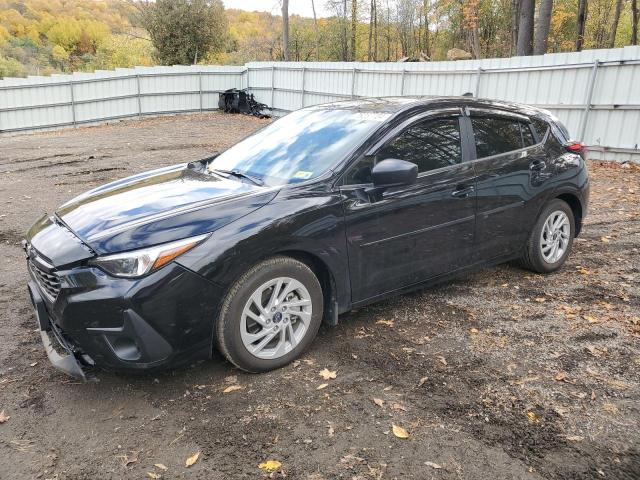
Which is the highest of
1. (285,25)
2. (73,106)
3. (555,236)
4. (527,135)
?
(285,25)

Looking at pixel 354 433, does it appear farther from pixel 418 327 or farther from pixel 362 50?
pixel 362 50

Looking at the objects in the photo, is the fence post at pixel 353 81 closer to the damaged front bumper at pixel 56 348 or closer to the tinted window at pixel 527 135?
the tinted window at pixel 527 135

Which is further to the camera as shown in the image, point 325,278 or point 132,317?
point 325,278

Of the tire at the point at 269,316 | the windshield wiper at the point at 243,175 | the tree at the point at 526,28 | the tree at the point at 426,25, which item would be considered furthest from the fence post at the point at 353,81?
the tree at the point at 426,25

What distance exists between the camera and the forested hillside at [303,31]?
29250 mm

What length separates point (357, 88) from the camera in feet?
57.9

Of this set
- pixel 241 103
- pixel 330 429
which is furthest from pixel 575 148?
pixel 241 103

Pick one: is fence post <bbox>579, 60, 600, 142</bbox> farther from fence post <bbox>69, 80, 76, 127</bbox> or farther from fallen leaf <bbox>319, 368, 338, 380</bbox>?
fence post <bbox>69, 80, 76, 127</bbox>

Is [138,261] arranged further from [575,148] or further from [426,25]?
[426,25]

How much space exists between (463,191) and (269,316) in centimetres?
195

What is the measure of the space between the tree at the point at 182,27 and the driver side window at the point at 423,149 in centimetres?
2839

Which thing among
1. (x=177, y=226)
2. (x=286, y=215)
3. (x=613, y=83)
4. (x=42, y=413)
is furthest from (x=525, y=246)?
(x=613, y=83)

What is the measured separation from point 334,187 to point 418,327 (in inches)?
52.3

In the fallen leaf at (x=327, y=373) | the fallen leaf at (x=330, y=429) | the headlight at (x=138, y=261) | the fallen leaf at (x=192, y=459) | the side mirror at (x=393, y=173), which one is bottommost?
the fallen leaf at (x=192, y=459)
